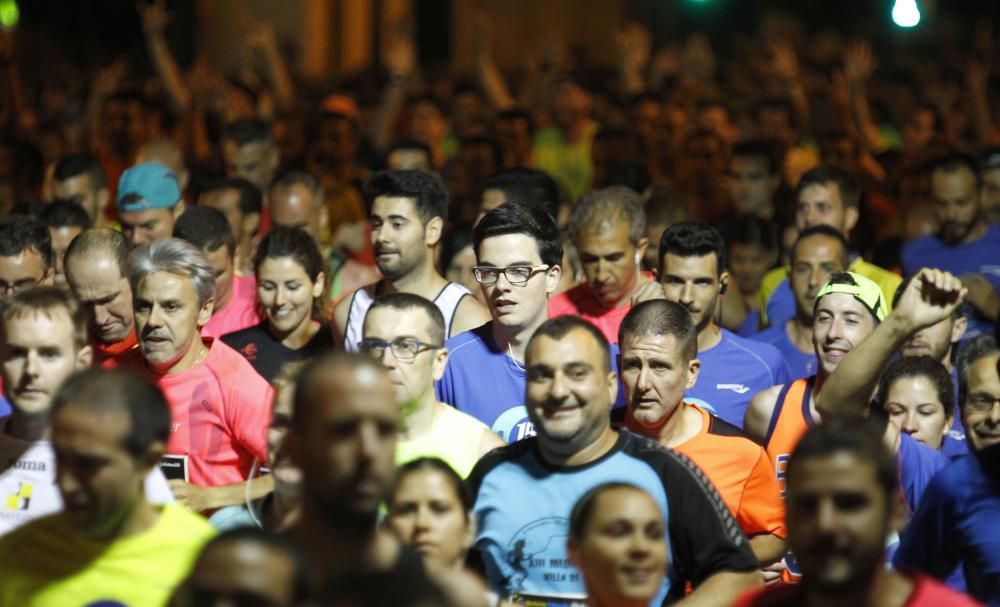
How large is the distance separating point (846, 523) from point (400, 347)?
267cm

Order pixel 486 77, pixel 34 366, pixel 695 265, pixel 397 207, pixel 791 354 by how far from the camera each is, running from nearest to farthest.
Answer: pixel 34 366 < pixel 695 265 < pixel 397 207 < pixel 791 354 < pixel 486 77

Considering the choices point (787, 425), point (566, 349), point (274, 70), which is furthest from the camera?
point (274, 70)

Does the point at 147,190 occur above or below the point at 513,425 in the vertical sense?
above

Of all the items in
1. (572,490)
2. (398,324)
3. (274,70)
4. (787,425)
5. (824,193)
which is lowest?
(572,490)

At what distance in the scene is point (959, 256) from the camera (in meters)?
10.6

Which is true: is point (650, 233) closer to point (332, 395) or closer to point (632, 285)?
point (632, 285)

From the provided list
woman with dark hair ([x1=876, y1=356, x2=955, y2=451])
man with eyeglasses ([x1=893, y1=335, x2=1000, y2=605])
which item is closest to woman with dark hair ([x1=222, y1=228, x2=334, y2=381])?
woman with dark hair ([x1=876, y1=356, x2=955, y2=451])

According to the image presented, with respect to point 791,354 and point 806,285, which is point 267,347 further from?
point 806,285

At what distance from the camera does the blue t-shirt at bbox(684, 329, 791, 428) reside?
26.0ft

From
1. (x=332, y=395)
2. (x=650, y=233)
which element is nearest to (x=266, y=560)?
(x=332, y=395)

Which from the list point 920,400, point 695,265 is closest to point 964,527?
point 920,400

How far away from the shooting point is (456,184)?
43.5ft

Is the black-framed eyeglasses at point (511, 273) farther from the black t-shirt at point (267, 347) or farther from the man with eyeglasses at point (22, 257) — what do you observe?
the man with eyeglasses at point (22, 257)

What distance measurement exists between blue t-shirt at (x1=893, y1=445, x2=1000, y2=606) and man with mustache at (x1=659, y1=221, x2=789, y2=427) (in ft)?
6.99
